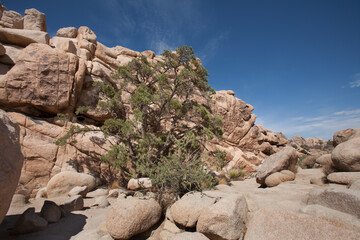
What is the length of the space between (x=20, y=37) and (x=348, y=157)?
19828 mm

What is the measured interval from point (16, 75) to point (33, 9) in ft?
35.7

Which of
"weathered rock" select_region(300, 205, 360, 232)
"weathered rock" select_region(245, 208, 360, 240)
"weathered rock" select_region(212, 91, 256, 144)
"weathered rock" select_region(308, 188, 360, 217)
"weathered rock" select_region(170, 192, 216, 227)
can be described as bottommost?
"weathered rock" select_region(170, 192, 216, 227)

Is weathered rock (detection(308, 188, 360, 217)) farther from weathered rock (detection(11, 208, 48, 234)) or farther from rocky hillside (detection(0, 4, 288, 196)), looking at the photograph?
rocky hillside (detection(0, 4, 288, 196))

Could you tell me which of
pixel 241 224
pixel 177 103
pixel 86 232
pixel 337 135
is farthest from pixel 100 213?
pixel 337 135

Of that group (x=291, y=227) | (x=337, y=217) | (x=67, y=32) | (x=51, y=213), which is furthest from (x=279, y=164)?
(x=67, y=32)

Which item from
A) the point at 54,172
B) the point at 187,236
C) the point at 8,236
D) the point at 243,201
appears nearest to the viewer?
the point at 187,236

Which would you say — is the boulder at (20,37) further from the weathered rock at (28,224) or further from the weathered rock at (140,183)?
the weathered rock at (28,224)

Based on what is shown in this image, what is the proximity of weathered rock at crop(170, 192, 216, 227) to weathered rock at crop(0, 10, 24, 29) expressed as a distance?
65.6 ft

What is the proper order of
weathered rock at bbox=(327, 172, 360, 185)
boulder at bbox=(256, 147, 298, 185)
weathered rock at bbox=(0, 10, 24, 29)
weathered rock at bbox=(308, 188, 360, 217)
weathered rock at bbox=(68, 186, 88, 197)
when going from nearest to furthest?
weathered rock at bbox=(308, 188, 360, 217) → weathered rock at bbox=(327, 172, 360, 185) → weathered rock at bbox=(68, 186, 88, 197) → boulder at bbox=(256, 147, 298, 185) → weathered rock at bbox=(0, 10, 24, 29)

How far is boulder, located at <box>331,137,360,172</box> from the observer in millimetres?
5812

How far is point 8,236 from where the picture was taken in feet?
14.2

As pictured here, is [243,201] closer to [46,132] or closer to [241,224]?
[241,224]

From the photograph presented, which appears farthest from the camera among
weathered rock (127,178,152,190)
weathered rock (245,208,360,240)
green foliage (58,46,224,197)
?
green foliage (58,46,224,197)

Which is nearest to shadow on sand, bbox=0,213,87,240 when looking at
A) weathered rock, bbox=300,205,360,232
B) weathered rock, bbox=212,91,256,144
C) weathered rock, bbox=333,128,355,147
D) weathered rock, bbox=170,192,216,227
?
weathered rock, bbox=170,192,216,227
